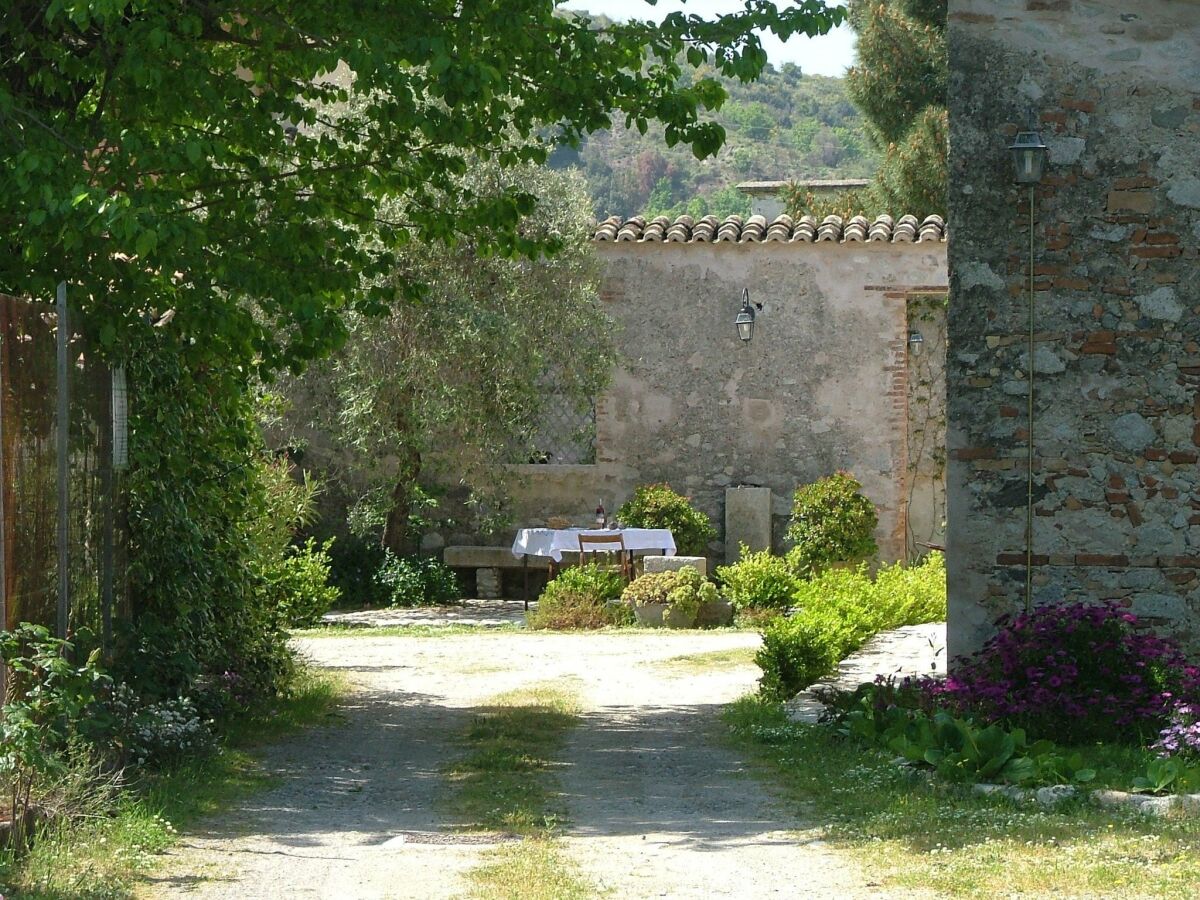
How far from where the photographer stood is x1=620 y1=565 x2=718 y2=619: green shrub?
1433 centimetres

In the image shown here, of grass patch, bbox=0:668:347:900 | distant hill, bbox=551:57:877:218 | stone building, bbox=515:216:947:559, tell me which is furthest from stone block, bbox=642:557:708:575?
distant hill, bbox=551:57:877:218

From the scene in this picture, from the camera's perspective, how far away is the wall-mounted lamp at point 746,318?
17.5 meters

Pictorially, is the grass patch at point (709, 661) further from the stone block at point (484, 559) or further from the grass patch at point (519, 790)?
the stone block at point (484, 559)

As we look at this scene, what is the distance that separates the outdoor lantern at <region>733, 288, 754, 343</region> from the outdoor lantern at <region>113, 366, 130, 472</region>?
35.3ft

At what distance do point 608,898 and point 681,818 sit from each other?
1.43 meters

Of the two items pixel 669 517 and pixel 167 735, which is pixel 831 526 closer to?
pixel 669 517

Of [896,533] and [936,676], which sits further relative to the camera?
[896,533]

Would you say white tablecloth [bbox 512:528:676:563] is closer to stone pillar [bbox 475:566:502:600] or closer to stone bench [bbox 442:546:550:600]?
stone bench [bbox 442:546:550:600]

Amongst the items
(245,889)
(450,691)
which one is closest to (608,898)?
(245,889)

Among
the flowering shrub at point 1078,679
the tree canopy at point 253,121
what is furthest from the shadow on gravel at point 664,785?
the tree canopy at point 253,121

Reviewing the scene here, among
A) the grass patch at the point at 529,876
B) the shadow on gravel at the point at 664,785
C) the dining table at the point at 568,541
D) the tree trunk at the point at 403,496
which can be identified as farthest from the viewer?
the tree trunk at the point at 403,496

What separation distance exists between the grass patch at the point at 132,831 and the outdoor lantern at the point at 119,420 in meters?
1.47

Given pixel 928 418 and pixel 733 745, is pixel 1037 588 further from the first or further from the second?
pixel 928 418

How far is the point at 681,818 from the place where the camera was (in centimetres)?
641
